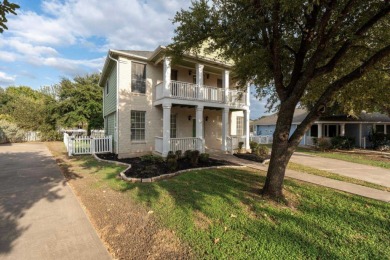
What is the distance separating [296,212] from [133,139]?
10.4 meters

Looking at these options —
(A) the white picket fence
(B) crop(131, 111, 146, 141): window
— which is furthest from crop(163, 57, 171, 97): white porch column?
(A) the white picket fence

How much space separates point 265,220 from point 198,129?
28.7ft

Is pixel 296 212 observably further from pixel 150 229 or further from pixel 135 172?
pixel 135 172

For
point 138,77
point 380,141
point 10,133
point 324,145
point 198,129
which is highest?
point 138,77

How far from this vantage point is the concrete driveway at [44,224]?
344 cm

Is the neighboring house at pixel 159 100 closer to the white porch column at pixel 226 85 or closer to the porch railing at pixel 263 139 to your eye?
the white porch column at pixel 226 85

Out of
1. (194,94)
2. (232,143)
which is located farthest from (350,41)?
(232,143)

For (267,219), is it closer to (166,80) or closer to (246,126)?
(166,80)

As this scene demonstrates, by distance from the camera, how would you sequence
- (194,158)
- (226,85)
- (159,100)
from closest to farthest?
(194,158), (159,100), (226,85)

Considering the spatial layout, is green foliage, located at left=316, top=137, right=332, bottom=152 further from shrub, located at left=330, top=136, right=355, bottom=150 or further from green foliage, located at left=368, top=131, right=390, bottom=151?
green foliage, located at left=368, top=131, right=390, bottom=151

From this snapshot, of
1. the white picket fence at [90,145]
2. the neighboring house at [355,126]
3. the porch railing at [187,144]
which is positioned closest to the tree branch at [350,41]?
the porch railing at [187,144]

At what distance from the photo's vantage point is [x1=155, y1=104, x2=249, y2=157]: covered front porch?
1215 centimetres

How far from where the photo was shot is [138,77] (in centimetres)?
1318

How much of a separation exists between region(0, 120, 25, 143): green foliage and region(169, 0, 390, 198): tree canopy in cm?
2511
